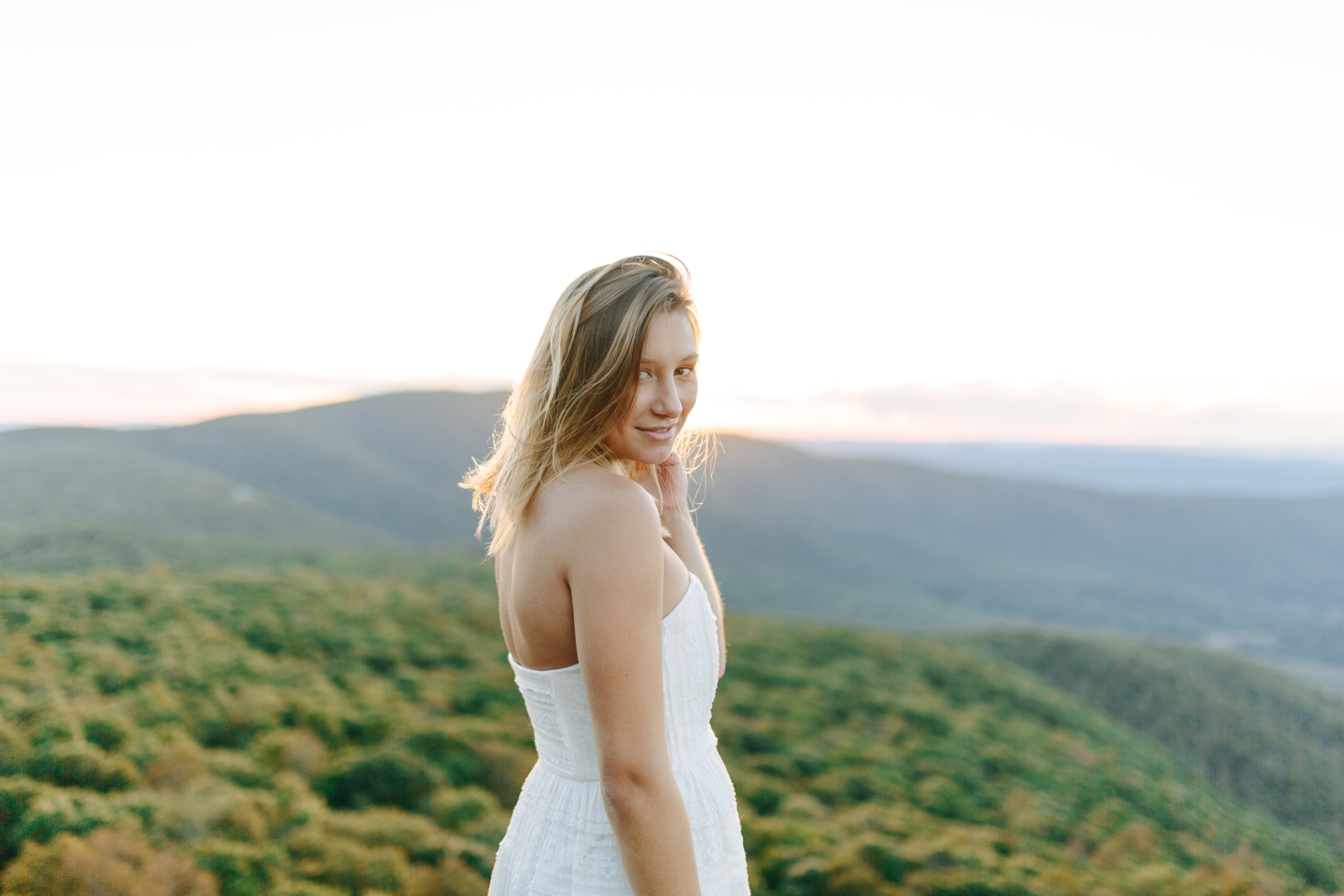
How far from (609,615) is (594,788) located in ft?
1.63

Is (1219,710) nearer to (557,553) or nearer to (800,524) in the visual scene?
(557,553)

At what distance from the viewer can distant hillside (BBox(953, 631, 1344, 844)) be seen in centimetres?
1626

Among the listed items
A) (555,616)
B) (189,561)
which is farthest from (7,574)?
(555,616)

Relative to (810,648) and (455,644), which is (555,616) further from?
(810,648)

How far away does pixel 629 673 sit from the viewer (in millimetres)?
1143

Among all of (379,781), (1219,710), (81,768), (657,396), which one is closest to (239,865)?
(81,768)

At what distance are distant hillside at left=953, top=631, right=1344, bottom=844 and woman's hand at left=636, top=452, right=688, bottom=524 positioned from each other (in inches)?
758

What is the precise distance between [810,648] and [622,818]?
18.6 metres

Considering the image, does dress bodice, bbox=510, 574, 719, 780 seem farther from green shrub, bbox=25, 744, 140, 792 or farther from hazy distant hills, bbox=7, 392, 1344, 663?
hazy distant hills, bbox=7, 392, 1344, 663

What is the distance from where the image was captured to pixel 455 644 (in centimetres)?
1246

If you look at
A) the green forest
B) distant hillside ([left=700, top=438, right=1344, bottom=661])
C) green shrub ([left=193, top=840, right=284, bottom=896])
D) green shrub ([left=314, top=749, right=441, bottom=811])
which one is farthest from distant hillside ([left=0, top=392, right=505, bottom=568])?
distant hillside ([left=700, top=438, right=1344, bottom=661])

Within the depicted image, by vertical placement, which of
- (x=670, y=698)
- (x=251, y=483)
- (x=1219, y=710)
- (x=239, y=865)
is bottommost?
(x=1219, y=710)

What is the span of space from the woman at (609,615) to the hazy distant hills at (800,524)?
13656 mm

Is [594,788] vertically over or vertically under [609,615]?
under
